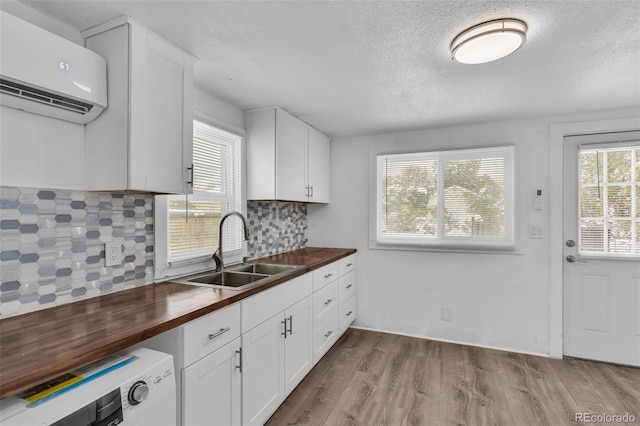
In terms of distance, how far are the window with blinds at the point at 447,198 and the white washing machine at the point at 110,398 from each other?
2720 millimetres

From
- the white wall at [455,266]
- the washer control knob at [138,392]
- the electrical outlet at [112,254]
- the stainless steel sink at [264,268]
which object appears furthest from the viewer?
the white wall at [455,266]

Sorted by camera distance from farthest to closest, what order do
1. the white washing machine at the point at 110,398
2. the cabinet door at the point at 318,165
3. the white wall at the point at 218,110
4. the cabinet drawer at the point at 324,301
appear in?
the cabinet door at the point at 318,165 < the cabinet drawer at the point at 324,301 < the white wall at the point at 218,110 < the white washing machine at the point at 110,398

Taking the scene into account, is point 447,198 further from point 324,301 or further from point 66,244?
point 66,244

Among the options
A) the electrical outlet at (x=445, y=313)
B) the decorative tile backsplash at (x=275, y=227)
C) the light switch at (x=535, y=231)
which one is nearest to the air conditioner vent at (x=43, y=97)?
the decorative tile backsplash at (x=275, y=227)

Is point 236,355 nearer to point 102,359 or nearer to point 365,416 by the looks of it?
point 102,359

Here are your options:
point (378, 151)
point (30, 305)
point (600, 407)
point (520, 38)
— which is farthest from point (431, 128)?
point (30, 305)

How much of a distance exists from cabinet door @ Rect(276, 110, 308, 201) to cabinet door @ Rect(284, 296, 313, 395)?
924 millimetres

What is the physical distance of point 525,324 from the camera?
2.98m

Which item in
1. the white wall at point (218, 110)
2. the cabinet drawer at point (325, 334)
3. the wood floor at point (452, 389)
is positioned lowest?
the wood floor at point (452, 389)

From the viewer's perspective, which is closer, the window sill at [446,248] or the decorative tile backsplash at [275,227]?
the decorative tile backsplash at [275,227]

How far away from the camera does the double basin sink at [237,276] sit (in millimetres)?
2074

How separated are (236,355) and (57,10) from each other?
1.78 meters

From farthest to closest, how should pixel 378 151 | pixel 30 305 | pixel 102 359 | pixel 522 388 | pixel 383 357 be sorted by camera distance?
1. pixel 378 151
2. pixel 383 357
3. pixel 522 388
4. pixel 30 305
5. pixel 102 359

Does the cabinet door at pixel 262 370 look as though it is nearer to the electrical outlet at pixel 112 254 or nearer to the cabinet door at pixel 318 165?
the electrical outlet at pixel 112 254
